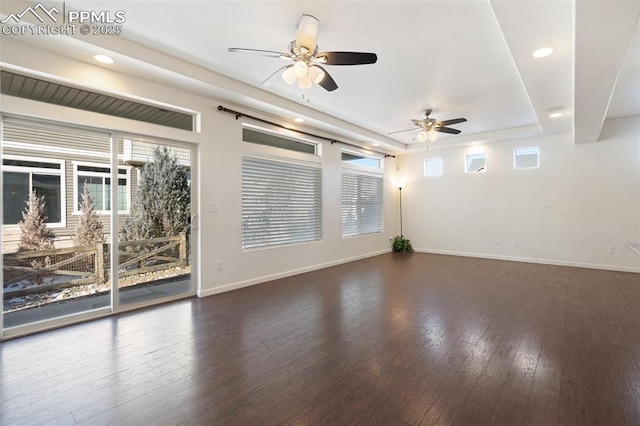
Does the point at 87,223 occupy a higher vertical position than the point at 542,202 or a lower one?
lower

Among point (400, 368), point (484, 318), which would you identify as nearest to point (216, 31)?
point (400, 368)

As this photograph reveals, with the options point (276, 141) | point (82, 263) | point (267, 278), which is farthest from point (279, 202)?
point (82, 263)

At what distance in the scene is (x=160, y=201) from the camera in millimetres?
3961

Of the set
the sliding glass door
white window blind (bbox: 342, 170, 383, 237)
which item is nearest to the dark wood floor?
the sliding glass door

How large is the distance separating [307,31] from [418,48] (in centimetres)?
133

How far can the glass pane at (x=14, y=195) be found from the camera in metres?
2.87

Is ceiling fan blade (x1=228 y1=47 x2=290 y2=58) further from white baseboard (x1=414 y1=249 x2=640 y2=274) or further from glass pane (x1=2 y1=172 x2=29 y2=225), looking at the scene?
white baseboard (x1=414 y1=249 x2=640 y2=274)

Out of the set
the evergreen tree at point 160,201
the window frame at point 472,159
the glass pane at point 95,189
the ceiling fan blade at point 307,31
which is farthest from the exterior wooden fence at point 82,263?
the window frame at point 472,159

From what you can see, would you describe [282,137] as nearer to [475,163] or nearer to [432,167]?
[432,167]

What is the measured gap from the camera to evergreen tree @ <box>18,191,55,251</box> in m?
2.98

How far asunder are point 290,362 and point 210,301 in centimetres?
197

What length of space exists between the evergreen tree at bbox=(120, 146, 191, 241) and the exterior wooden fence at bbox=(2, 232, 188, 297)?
4.9 inches

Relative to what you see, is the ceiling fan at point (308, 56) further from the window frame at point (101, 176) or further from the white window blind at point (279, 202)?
the white window blind at point (279, 202)

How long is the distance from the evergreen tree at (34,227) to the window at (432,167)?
7829 mm
